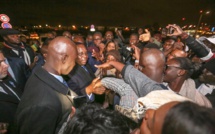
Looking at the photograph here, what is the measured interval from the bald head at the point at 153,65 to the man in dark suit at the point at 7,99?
208 centimetres

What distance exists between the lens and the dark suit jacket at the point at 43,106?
1678 millimetres

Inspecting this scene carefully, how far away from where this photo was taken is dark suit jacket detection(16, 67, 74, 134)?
1.68 metres

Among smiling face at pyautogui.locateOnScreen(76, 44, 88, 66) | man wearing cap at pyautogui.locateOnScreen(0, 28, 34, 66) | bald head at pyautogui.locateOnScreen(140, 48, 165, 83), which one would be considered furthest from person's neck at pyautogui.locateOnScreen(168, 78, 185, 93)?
man wearing cap at pyautogui.locateOnScreen(0, 28, 34, 66)

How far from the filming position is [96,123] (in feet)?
3.89

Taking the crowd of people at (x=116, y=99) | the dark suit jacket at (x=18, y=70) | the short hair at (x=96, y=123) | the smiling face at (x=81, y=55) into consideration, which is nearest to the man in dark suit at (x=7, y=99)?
the crowd of people at (x=116, y=99)

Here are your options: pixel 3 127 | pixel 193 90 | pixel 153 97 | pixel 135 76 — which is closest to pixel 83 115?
pixel 153 97

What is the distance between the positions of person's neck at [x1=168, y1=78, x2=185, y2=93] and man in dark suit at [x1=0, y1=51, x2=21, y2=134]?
249 cm

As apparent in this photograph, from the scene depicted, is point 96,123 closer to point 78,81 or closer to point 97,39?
point 78,81

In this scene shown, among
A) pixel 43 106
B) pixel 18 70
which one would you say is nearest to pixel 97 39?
pixel 18 70

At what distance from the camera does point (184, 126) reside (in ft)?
2.69

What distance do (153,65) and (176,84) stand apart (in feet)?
2.64

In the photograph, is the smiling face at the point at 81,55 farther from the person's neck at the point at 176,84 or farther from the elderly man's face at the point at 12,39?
the elderly man's face at the point at 12,39

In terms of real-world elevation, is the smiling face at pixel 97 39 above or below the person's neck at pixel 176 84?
above

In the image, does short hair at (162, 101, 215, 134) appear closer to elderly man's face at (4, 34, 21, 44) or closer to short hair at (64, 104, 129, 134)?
short hair at (64, 104, 129, 134)
